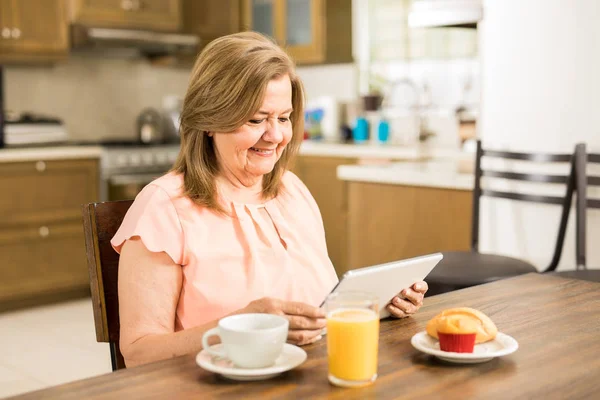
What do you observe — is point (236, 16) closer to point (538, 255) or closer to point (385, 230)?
point (385, 230)

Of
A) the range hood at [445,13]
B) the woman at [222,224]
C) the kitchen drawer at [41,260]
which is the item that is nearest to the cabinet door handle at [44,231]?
the kitchen drawer at [41,260]

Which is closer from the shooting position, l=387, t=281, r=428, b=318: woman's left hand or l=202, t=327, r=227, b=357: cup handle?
l=202, t=327, r=227, b=357: cup handle

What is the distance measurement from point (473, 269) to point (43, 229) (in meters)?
2.68

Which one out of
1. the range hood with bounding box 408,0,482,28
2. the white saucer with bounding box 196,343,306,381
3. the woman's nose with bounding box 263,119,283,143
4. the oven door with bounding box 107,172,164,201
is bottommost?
the oven door with bounding box 107,172,164,201

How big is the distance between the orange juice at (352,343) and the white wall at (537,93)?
6.89ft

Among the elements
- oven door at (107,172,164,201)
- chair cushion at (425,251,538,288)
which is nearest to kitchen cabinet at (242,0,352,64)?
oven door at (107,172,164,201)

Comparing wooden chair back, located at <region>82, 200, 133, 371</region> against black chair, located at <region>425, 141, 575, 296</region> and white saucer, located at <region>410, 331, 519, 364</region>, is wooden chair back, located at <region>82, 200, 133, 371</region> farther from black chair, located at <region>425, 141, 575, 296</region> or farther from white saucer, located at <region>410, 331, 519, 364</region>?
black chair, located at <region>425, 141, 575, 296</region>

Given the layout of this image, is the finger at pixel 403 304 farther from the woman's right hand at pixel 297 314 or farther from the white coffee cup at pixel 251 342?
the white coffee cup at pixel 251 342

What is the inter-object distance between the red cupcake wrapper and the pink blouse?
42cm

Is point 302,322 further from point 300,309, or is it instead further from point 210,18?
point 210,18

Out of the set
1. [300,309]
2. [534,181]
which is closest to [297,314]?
[300,309]

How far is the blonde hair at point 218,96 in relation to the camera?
145 centimetres

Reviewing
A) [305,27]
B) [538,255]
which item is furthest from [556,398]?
[305,27]

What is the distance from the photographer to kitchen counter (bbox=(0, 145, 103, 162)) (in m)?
4.14
